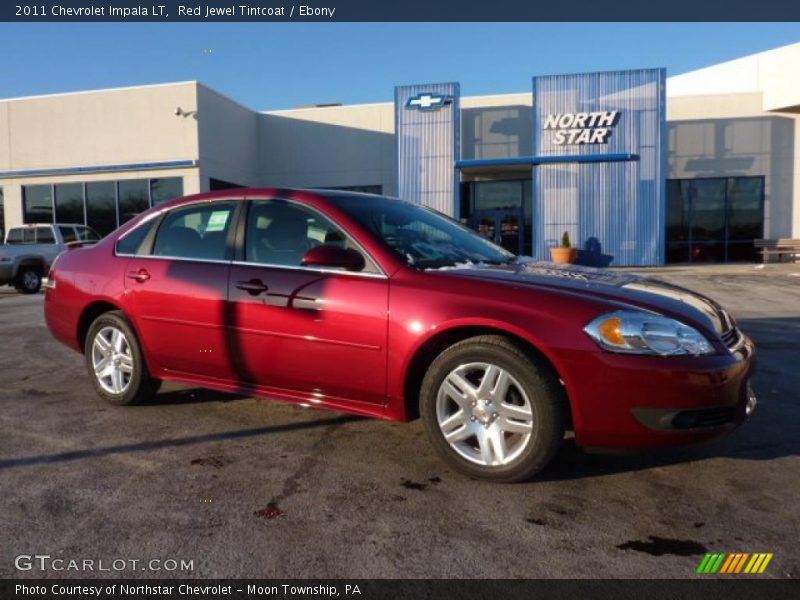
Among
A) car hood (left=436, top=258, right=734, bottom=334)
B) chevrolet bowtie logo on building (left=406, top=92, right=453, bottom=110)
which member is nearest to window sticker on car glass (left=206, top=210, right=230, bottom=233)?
car hood (left=436, top=258, right=734, bottom=334)

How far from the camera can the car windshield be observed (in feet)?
12.8

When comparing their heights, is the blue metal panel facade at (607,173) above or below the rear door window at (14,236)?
above

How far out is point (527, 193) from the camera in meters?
27.0

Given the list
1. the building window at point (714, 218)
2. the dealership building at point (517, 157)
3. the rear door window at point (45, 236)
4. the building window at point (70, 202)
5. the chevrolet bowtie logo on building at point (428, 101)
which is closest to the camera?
the rear door window at point (45, 236)

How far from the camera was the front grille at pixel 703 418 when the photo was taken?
311 cm

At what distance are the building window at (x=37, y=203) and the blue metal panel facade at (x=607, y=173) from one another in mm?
18363

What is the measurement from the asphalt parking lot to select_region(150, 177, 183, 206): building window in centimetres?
2050

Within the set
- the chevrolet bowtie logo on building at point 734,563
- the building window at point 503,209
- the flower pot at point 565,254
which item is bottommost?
the chevrolet bowtie logo on building at point 734,563

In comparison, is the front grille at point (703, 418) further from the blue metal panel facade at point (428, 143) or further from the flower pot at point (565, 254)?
the blue metal panel facade at point (428, 143)

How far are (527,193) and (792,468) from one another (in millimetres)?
24177

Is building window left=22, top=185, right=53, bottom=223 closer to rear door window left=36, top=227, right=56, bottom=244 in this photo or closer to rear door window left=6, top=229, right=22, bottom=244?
rear door window left=6, top=229, right=22, bottom=244

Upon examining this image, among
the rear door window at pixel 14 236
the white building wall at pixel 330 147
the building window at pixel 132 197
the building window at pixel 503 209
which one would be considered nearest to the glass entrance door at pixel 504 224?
the building window at pixel 503 209

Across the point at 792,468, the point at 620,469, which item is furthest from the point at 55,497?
the point at 792,468
